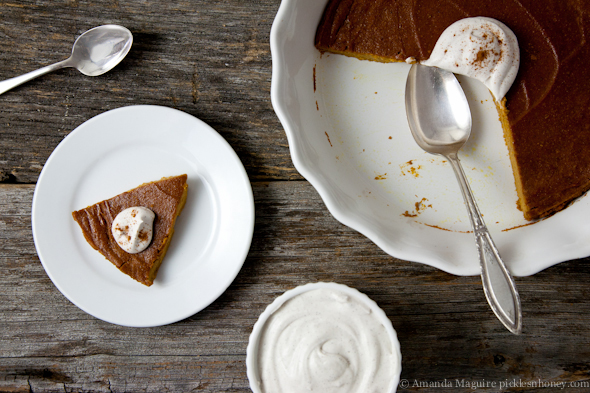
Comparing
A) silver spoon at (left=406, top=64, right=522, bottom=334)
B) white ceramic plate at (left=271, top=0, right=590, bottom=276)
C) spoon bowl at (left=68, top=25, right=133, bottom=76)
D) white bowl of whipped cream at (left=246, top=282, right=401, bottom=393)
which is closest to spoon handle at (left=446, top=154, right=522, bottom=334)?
white ceramic plate at (left=271, top=0, right=590, bottom=276)

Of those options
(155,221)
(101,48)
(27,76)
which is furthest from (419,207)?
(27,76)

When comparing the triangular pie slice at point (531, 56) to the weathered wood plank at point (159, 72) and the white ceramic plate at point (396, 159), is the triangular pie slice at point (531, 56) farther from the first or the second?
the weathered wood plank at point (159, 72)

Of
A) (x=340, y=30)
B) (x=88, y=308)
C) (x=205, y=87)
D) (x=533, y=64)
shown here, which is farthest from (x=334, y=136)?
(x=88, y=308)

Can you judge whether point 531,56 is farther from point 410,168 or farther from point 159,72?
point 159,72

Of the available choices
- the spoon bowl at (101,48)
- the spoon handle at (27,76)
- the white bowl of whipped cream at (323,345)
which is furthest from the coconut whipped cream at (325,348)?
the spoon handle at (27,76)

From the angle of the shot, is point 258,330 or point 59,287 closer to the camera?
point 258,330

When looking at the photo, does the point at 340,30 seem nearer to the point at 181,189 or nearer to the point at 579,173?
the point at 181,189
